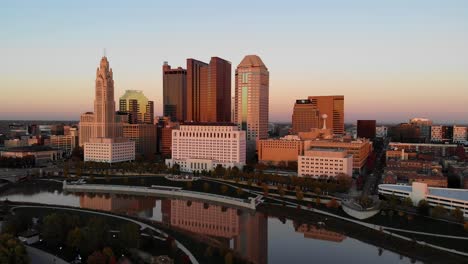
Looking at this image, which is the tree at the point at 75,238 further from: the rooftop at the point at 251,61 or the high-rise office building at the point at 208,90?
the high-rise office building at the point at 208,90

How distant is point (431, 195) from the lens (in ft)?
66.1

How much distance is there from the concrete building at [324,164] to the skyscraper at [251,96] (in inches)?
641

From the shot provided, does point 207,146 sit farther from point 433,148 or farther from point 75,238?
point 433,148

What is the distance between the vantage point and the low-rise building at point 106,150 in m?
37.6

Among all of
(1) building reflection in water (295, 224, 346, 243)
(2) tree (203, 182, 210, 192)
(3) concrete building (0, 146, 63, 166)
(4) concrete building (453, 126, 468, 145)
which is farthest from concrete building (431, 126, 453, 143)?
(3) concrete building (0, 146, 63, 166)

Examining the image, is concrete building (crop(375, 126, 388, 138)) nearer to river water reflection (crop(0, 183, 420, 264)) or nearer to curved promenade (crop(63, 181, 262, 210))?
curved promenade (crop(63, 181, 262, 210))

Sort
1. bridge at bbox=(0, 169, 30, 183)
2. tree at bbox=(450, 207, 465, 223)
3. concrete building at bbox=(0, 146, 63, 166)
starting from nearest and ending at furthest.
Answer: tree at bbox=(450, 207, 465, 223), bridge at bbox=(0, 169, 30, 183), concrete building at bbox=(0, 146, 63, 166)

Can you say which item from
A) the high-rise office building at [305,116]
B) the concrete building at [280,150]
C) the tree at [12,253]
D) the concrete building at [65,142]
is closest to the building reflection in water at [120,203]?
the tree at [12,253]

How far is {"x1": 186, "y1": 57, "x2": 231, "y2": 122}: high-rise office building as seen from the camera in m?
59.1

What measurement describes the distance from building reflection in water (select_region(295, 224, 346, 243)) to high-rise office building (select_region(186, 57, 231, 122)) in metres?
41.3

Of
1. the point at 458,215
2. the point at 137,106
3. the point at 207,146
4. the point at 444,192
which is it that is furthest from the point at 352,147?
the point at 137,106

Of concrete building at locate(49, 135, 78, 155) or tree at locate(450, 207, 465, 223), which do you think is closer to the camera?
tree at locate(450, 207, 465, 223)

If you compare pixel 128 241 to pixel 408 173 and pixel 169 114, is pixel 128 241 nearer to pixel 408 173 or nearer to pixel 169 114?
pixel 408 173

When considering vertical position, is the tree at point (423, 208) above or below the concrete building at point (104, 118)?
below
